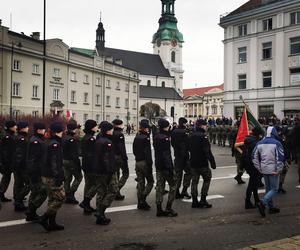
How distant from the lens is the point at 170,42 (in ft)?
394

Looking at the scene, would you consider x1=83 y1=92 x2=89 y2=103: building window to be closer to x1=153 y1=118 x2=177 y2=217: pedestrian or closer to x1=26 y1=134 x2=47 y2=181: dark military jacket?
x1=153 y1=118 x2=177 y2=217: pedestrian

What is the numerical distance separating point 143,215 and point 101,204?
1.11 metres

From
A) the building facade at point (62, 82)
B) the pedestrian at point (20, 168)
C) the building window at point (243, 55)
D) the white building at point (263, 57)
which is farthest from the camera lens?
the building facade at point (62, 82)

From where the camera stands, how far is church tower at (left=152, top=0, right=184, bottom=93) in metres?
120

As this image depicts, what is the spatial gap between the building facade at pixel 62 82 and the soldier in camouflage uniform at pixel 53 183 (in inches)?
1136

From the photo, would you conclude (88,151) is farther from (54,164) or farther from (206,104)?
(206,104)

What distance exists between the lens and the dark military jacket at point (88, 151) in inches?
344

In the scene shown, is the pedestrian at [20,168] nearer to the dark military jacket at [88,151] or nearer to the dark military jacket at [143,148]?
the dark military jacket at [88,151]

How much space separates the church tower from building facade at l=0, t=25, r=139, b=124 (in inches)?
1853

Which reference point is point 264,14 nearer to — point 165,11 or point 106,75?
point 106,75

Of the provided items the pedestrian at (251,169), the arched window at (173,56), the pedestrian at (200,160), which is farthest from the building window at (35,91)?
the arched window at (173,56)

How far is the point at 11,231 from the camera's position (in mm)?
7434

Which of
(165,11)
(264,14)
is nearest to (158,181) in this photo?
(264,14)

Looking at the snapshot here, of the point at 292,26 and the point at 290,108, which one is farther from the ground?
the point at 292,26
